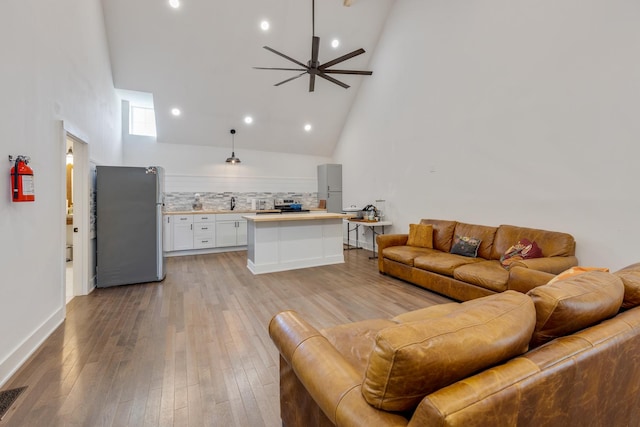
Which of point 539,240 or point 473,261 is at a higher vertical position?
point 539,240

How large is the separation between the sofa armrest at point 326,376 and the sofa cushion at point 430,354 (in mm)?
40

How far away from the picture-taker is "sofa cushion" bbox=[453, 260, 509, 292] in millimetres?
2988

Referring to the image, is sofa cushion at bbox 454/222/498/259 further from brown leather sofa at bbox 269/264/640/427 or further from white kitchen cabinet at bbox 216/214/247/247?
white kitchen cabinet at bbox 216/214/247/247

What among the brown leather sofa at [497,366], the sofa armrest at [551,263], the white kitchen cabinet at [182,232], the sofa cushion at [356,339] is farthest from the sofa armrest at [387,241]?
the white kitchen cabinet at [182,232]

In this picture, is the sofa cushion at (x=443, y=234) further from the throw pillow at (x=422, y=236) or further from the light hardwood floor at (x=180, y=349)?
the light hardwood floor at (x=180, y=349)

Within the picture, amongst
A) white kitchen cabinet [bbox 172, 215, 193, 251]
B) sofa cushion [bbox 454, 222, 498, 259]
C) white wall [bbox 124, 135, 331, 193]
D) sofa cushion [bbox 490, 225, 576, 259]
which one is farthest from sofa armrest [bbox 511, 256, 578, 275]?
white wall [bbox 124, 135, 331, 193]

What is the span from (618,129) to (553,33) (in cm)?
135

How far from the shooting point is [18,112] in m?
2.18

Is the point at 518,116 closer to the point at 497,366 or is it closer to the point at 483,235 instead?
the point at 483,235

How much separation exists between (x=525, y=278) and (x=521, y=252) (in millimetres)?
840

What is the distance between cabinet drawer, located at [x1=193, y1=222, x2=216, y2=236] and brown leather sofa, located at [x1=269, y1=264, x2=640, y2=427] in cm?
546

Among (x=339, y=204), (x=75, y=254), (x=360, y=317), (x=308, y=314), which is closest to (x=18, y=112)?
(x=75, y=254)

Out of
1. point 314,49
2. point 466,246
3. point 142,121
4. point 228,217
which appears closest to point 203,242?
point 228,217

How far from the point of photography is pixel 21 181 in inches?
83.6
